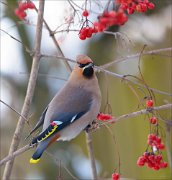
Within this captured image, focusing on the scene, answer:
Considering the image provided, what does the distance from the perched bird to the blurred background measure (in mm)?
1364

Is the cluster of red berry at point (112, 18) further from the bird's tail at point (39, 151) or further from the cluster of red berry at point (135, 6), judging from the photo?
the bird's tail at point (39, 151)

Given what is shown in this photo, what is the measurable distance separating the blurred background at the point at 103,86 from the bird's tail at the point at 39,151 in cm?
195

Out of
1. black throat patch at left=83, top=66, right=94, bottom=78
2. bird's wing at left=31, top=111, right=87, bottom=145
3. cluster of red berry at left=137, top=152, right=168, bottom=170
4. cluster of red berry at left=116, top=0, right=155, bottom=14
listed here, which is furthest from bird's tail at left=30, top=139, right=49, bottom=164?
cluster of red berry at left=116, top=0, right=155, bottom=14

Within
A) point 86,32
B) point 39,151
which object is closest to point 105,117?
point 39,151

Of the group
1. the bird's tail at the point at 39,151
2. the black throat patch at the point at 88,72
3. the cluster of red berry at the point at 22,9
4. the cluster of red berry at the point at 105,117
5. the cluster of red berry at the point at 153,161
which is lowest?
the cluster of red berry at the point at 153,161

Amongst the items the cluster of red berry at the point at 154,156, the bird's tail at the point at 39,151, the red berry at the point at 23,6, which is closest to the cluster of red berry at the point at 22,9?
the red berry at the point at 23,6

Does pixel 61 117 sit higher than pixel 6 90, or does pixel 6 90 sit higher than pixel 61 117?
pixel 6 90

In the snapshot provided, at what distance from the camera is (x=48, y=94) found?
18.1 feet

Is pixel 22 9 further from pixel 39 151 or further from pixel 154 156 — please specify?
pixel 154 156

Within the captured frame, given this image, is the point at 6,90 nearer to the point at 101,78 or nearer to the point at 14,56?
the point at 14,56

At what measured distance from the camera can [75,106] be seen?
11.0ft

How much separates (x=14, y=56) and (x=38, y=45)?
2802mm

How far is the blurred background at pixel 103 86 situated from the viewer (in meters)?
5.02

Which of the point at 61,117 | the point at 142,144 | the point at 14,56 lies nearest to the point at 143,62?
the point at 142,144
